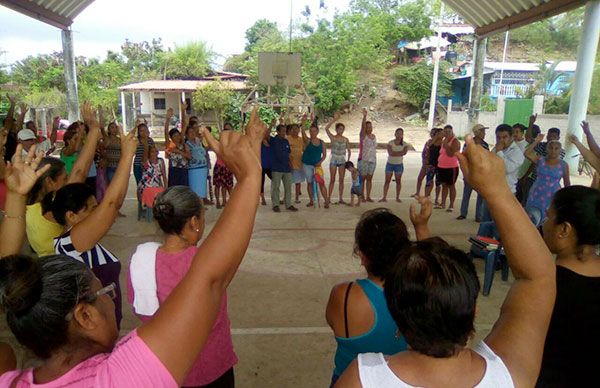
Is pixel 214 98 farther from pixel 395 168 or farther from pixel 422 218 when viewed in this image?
pixel 422 218

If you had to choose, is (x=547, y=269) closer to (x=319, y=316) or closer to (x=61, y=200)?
(x=61, y=200)

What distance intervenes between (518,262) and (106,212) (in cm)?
168

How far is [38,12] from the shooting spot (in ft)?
33.0

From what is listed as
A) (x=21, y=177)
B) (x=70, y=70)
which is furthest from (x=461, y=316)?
(x=70, y=70)

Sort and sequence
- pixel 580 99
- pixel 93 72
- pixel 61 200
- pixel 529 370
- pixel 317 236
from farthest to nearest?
1. pixel 93 72
2. pixel 580 99
3. pixel 317 236
4. pixel 61 200
5. pixel 529 370

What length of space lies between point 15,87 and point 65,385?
101ft

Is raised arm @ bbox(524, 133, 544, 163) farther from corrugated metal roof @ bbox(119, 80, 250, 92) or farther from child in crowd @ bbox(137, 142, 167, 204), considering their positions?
corrugated metal roof @ bbox(119, 80, 250, 92)

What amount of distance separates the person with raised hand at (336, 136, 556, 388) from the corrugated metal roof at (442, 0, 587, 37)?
28.6 ft

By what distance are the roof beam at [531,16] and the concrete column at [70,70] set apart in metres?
11.7

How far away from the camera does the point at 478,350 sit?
110 centimetres

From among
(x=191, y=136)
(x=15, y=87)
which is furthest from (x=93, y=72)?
(x=191, y=136)

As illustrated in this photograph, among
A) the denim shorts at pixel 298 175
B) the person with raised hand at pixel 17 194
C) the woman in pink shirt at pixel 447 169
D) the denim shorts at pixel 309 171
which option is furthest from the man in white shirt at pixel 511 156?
the person with raised hand at pixel 17 194

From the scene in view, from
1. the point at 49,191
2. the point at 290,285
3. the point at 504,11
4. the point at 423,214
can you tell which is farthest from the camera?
the point at 504,11

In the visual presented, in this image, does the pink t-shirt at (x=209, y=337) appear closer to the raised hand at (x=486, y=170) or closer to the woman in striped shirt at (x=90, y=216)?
the woman in striped shirt at (x=90, y=216)
